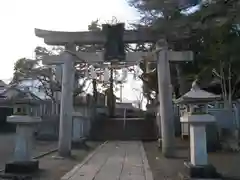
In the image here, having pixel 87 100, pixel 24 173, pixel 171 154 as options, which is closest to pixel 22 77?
pixel 87 100

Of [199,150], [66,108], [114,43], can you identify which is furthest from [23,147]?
[114,43]

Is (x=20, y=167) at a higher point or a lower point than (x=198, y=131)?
lower

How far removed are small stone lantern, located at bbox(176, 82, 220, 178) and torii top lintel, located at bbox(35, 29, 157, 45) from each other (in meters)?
5.37

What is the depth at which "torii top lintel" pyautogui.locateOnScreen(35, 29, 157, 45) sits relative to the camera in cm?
1434

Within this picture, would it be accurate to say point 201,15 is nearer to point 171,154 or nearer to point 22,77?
point 171,154

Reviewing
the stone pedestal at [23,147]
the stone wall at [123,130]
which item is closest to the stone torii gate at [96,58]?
the stone pedestal at [23,147]

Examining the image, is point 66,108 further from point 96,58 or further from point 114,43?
point 114,43

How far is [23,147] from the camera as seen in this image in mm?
9680

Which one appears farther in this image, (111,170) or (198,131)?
(111,170)

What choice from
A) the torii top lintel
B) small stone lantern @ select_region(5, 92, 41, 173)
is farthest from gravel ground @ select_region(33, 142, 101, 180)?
the torii top lintel

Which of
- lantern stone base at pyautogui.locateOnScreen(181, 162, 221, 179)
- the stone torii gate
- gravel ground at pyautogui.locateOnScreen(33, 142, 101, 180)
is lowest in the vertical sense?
gravel ground at pyautogui.locateOnScreen(33, 142, 101, 180)

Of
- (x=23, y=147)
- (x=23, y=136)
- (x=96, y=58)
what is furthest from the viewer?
(x=96, y=58)

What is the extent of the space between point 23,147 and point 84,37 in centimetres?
620

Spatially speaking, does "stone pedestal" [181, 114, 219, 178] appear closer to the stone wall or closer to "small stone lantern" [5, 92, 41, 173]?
"small stone lantern" [5, 92, 41, 173]
